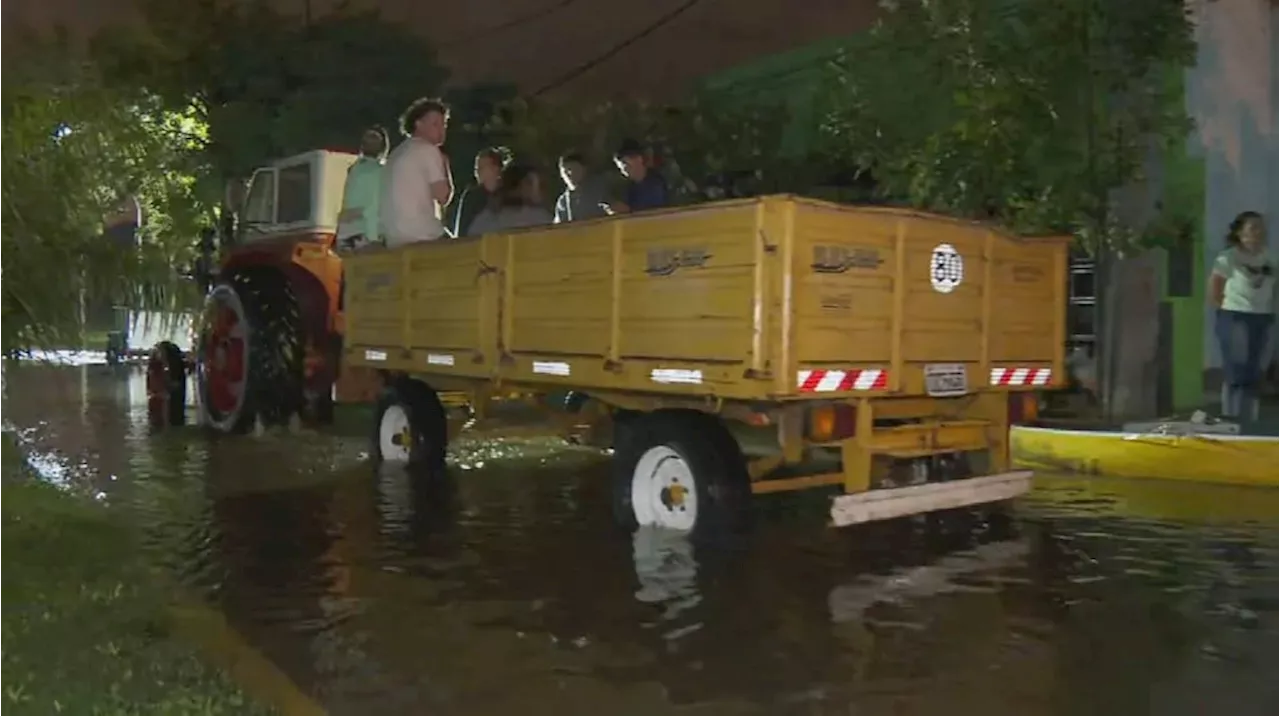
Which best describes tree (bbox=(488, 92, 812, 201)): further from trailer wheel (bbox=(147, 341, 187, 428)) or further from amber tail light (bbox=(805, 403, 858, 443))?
amber tail light (bbox=(805, 403, 858, 443))

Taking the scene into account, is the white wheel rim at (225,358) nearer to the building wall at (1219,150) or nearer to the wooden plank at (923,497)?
the wooden plank at (923,497)

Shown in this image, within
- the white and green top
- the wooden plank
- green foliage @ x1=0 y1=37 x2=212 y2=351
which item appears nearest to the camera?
green foliage @ x1=0 y1=37 x2=212 y2=351

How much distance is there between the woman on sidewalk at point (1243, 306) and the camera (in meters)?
12.7

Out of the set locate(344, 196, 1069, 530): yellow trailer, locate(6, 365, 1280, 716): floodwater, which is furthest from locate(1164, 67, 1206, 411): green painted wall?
locate(344, 196, 1069, 530): yellow trailer

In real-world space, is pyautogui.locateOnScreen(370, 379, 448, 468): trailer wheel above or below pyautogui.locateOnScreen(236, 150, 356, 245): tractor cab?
below

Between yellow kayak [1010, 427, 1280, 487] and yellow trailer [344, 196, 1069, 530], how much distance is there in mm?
1662

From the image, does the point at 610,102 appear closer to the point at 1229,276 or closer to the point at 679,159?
the point at 679,159

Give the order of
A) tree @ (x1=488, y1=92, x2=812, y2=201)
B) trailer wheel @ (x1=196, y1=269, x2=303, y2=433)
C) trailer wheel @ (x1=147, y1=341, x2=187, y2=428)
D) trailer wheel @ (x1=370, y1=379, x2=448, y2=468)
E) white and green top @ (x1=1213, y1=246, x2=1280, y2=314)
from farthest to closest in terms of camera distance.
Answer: tree @ (x1=488, y1=92, x2=812, y2=201) → trailer wheel @ (x1=147, y1=341, x2=187, y2=428) → trailer wheel @ (x1=196, y1=269, x2=303, y2=433) → white and green top @ (x1=1213, y1=246, x2=1280, y2=314) → trailer wheel @ (x1=370, y1=379, x2=448, y2=468)

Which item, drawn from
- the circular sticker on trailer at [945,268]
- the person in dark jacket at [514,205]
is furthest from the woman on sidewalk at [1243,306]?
the person in dark jacket at [514,205]

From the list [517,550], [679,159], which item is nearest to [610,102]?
[679,159]

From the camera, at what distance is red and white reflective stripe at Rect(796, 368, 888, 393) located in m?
7.55

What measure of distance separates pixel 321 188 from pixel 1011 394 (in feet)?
24.7

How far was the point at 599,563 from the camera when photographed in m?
7.89

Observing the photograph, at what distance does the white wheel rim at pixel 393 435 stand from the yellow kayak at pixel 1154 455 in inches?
191
